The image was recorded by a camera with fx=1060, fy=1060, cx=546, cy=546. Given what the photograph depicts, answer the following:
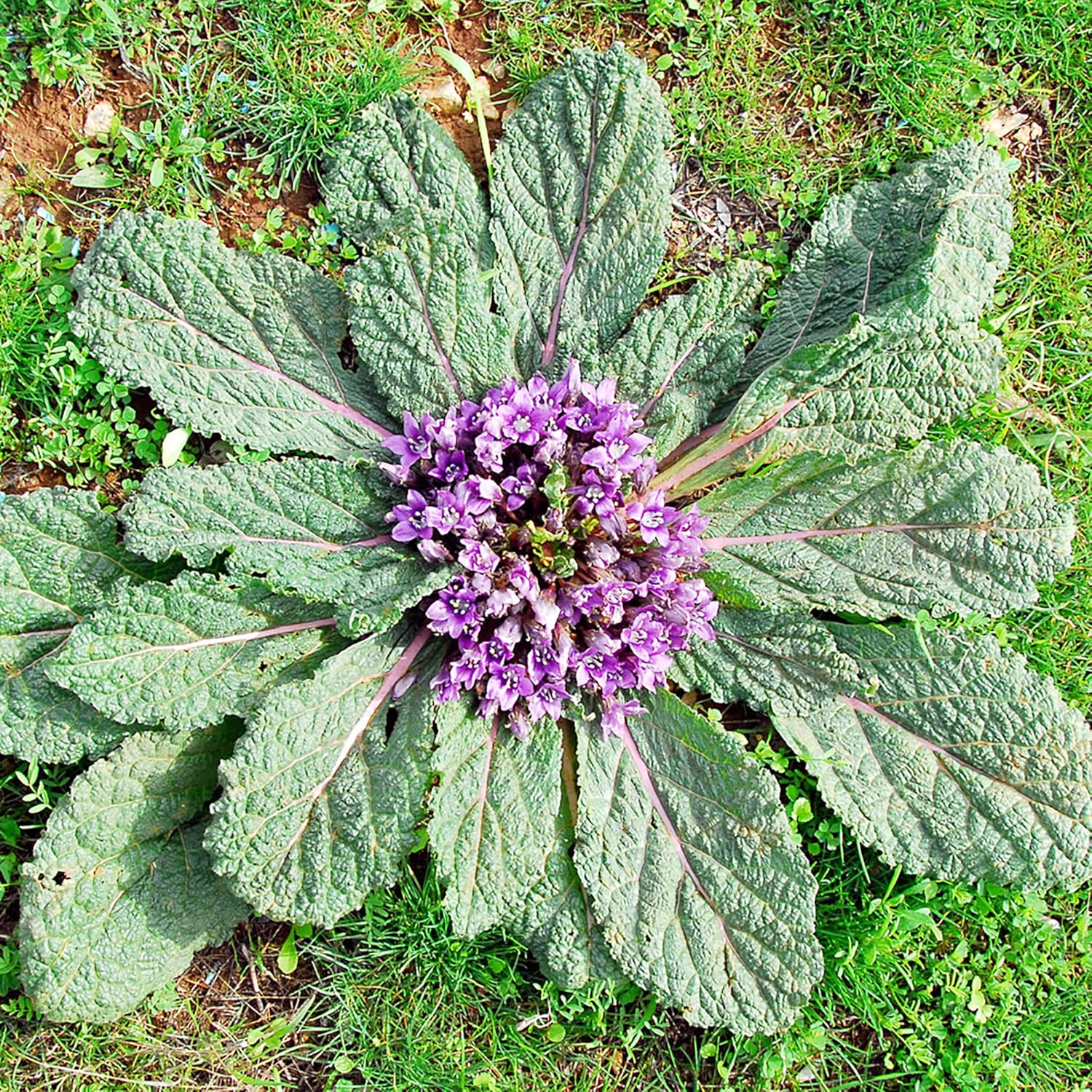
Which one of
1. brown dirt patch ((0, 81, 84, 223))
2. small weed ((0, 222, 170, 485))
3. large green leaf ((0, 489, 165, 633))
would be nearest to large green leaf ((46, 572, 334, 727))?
large green leaf ((0, 489, 165, 633))

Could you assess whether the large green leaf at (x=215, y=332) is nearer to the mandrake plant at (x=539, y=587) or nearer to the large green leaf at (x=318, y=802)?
the mandrake plant at (x=539, y=587)

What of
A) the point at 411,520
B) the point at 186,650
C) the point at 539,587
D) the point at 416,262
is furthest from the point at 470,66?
the point at 186,650

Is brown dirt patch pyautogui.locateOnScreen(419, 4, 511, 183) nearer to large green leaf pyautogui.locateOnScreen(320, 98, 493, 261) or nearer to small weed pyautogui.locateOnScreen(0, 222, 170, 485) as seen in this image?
large green leaf pyautogui.locateOnScreen(320, 98, 493, 261)

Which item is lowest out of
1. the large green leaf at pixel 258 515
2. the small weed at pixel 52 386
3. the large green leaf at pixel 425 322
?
the small weed at pixel 52 386

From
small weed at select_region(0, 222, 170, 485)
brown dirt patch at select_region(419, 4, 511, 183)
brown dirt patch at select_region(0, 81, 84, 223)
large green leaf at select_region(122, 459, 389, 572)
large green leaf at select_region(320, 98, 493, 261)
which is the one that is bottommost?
small weed at select_region(0, 222, 170, 485)

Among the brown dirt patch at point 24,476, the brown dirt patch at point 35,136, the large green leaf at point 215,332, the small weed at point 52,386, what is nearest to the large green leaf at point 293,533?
the large green leaf at point 215,332

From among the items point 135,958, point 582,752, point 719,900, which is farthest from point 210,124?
point 719,900

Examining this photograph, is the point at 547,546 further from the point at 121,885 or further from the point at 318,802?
the point at 121,885
